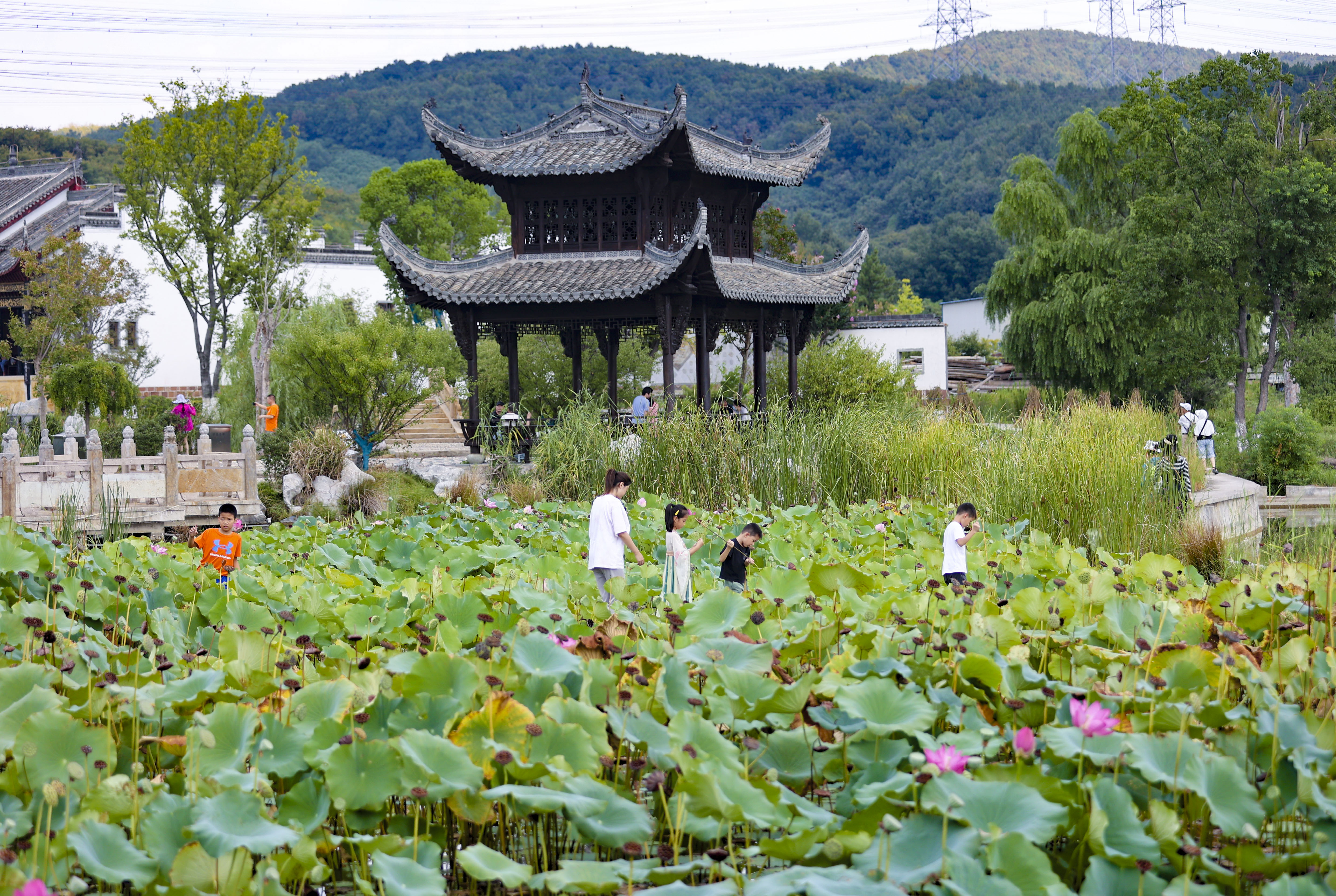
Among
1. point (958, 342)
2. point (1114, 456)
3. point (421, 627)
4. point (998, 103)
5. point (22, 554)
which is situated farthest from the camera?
point (998, 103)

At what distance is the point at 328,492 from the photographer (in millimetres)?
16609

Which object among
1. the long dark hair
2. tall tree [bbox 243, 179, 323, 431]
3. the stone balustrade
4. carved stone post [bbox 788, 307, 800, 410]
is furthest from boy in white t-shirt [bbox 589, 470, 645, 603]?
tall tree [bbox 243, 179, 323, 431]

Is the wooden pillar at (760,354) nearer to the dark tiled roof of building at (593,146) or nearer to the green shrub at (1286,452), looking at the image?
the dark tiled roof of building at (593,146)

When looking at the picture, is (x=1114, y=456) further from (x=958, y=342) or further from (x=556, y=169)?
(x=958, y=342)

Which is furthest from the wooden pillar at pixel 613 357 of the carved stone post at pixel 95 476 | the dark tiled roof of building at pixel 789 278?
the carved stone post at pixel 95 476

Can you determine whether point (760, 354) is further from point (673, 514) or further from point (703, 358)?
point (673, 514)

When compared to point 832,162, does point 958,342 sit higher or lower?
lower

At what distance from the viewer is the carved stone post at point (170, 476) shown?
1475cm

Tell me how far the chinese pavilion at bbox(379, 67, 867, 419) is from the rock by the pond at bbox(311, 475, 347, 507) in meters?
2.38

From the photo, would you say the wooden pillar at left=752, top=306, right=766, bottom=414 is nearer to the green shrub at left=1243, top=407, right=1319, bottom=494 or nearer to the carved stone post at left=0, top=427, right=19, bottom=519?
the green shrub at left=1243, top=407, right=1319, bottom=494

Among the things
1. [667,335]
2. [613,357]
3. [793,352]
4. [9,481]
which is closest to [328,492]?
[9,481]

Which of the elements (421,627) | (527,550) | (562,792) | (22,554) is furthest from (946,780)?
(527,550)

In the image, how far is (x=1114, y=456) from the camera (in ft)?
31.1

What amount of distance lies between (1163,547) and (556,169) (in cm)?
1087
